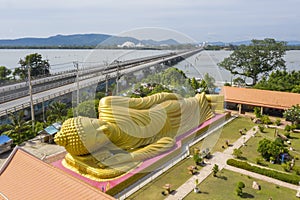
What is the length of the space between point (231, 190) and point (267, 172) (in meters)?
2.55

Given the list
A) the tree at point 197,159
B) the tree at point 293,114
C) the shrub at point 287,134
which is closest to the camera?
the tree at point 197,159

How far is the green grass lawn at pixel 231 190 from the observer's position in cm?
1155

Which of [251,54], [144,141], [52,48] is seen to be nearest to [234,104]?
[251,54]

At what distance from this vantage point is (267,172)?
1330 centimetres

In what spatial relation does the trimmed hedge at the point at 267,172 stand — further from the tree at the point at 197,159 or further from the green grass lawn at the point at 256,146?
the tree at the point at 197,159

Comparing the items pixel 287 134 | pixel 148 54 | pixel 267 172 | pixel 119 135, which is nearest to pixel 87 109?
pixel 119 135

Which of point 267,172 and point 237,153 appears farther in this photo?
point 237,153

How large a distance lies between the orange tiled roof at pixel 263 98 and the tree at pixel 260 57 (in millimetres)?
13131

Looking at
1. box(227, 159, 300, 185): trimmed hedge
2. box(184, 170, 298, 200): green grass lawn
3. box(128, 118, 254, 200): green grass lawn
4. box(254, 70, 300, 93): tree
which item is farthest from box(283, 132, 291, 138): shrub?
box(254, 70, 300, 93): tree

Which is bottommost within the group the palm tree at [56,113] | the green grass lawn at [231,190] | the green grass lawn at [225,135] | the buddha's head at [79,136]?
the green grass lawn at [231,190]

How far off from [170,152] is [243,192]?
427 cm

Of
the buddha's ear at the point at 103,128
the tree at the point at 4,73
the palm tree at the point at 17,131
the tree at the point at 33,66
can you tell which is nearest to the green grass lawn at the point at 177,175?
the buddha's ear at the point at 103,128

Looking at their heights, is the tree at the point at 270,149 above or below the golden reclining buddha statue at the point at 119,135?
below

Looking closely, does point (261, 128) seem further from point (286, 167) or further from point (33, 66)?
point (33, 66)
